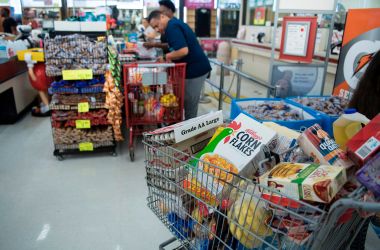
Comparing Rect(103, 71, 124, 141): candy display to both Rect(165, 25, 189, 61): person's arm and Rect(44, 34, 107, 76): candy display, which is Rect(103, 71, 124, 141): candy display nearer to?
Rect(44, 34, 107, 76): candy display

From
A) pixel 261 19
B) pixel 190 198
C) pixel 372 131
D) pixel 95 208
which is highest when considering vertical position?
pixel 261 19

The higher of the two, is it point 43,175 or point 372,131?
point 372,131

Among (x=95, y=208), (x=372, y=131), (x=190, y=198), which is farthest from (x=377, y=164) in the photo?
(x=95, y=208)

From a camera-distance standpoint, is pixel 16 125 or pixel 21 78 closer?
pixel 16 125

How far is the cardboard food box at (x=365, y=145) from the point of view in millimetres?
827

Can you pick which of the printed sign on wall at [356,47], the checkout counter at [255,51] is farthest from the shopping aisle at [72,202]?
the checkout counter at [255,51]

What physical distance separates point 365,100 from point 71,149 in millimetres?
2920

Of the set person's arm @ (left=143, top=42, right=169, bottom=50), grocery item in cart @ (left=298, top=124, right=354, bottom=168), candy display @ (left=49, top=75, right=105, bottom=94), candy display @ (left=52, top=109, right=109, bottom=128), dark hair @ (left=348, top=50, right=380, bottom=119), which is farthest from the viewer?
person's arm @ (left=143, top=42, right=169, bottom=50)

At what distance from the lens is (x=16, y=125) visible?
168 inches

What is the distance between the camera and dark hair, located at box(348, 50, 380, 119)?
155 cm

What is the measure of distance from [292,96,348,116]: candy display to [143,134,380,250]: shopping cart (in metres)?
1.19

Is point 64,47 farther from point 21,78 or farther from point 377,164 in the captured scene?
point 377,164

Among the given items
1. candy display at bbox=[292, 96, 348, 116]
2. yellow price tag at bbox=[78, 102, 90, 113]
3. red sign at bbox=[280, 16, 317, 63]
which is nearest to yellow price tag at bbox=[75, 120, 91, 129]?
yellow price tag at bbox=[78, 102, 90, 113]

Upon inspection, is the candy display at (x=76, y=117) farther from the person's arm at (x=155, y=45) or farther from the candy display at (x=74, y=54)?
the person's arm at (x=155, y=45)
